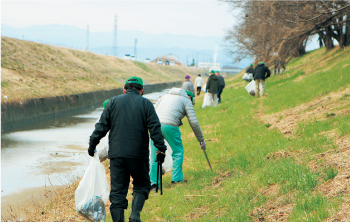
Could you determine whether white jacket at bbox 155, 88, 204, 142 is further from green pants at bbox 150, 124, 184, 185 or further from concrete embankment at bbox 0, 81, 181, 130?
concrete embankment at bbox 0, 81, 181, 130

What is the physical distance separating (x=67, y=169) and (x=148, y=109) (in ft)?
18.8

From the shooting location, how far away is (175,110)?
6.08 meters

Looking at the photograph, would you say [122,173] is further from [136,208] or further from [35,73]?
[35,73]

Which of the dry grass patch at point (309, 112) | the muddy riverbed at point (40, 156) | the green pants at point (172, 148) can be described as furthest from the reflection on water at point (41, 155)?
the dry grass patch at point (309, 112)

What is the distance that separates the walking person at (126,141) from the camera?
4047mm

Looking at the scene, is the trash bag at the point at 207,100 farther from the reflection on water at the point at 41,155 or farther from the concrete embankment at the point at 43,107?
the concrete embankment at the point at 43,107

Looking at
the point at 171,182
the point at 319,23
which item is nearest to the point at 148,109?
the point at 171,182

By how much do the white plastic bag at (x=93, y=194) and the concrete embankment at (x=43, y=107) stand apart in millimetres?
12361

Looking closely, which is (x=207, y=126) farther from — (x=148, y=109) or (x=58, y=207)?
(x=148, y=109)

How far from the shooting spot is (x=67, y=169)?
356 inches

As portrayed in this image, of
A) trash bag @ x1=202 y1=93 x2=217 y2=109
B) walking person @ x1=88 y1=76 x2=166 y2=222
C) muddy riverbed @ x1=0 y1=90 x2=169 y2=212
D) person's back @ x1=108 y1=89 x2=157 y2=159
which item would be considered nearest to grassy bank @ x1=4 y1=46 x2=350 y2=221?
walking person @ x1=88 y1=76 x2=166 y2=222

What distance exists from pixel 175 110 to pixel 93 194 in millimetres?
2190

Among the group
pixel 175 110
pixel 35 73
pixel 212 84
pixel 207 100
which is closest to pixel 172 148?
pixel 175 110

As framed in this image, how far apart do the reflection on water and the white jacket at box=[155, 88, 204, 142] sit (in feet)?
11.3
